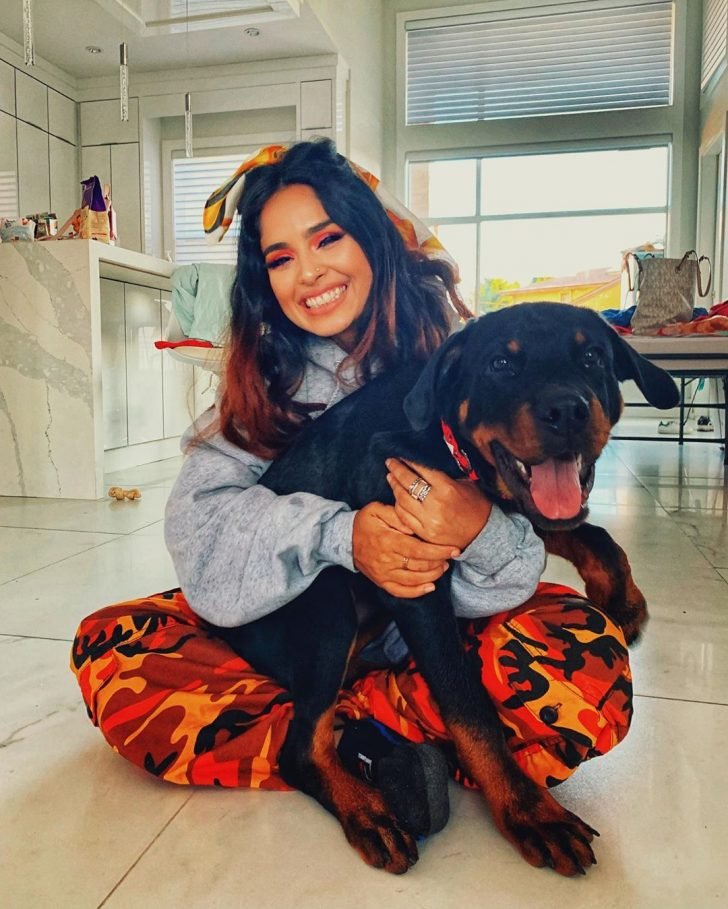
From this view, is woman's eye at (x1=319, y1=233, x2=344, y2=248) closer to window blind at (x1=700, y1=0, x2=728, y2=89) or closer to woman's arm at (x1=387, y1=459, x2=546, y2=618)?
woman's arm at (x1=387, y1=459, x2=546, y2=618)

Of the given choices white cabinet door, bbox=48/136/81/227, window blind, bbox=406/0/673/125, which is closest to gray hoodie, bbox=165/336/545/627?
white cabinet door, bbox=48/136/81/227

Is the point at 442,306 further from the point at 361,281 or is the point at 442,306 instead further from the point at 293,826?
the point at 293,826

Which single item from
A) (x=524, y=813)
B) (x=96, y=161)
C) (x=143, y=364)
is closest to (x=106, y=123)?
(x=96, y=161)

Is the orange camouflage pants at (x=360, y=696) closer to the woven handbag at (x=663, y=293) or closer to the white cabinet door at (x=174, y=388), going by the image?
the woven handbag at (x=663, y=293)

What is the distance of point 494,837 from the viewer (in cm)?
100

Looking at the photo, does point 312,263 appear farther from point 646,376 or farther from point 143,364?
point 143,364

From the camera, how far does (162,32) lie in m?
5.40

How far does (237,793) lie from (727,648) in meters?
1.13

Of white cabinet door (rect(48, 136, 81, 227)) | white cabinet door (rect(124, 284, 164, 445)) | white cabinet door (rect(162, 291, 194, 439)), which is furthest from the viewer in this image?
white cabinet door (rect(48, 136, 81, 227))

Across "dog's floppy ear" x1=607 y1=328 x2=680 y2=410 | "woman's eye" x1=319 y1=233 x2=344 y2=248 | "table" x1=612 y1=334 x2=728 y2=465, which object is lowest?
"dog's floppy ear" x1=607 y1=328 x2=680 y2=410

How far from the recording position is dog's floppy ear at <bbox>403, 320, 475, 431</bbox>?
1.07 meters

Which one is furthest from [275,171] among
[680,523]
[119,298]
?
[119,298]

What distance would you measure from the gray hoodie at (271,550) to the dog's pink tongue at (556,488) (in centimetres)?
13

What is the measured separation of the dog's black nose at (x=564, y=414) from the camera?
3.20ft
